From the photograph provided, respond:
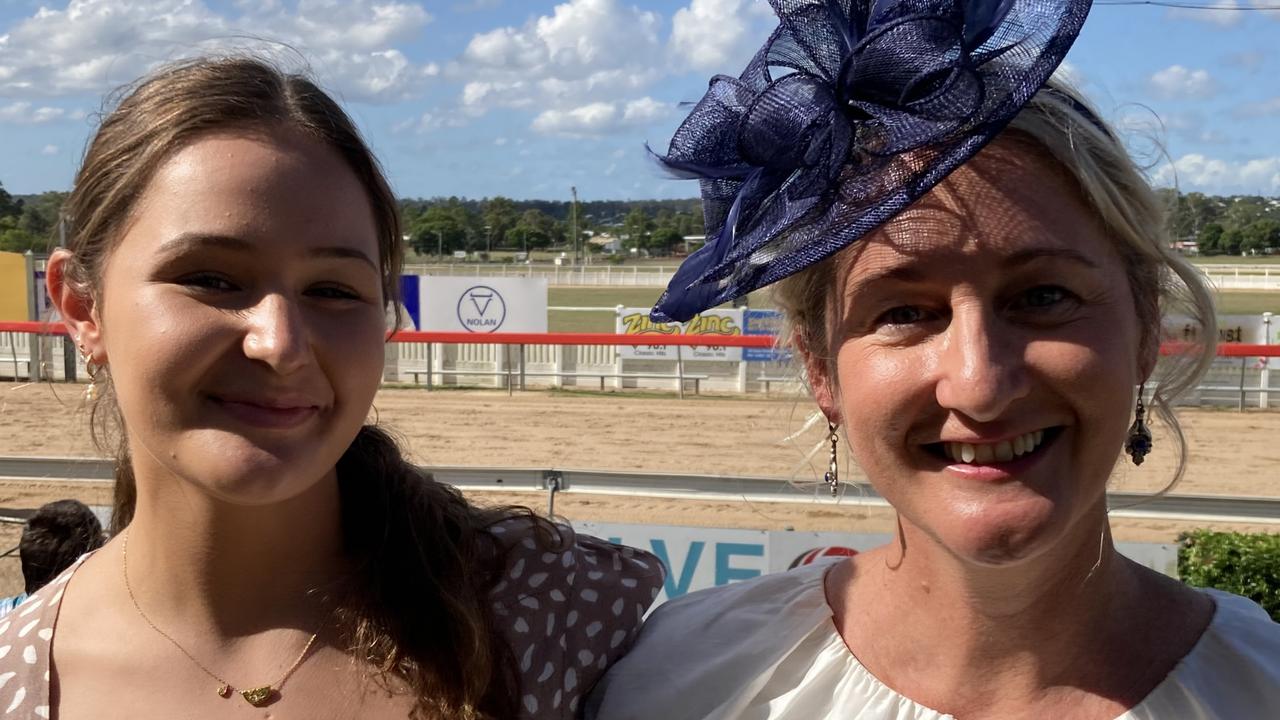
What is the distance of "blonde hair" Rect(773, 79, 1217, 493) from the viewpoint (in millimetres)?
1423

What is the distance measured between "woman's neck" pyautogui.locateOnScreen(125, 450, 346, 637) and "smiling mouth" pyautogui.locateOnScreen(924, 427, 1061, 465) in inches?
37.6

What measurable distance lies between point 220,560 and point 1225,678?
4.66ft

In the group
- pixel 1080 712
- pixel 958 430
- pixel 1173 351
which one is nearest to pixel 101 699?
pixel 958 430

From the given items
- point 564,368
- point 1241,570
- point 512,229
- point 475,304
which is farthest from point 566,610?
point 512,229

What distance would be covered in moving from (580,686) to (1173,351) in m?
1.07

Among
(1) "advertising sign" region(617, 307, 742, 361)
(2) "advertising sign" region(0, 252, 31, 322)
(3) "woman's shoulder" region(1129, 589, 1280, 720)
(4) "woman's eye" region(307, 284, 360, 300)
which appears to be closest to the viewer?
(3) "woman's shoulder" region(1129, 589, 1280, 720)

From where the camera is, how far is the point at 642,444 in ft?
35.7

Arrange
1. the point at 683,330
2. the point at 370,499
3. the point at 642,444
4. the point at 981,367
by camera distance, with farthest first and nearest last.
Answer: the point at 683,330 < the point at 642,444 < the point at 370,499 < the point at 981,367

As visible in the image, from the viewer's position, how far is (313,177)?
1.56 m

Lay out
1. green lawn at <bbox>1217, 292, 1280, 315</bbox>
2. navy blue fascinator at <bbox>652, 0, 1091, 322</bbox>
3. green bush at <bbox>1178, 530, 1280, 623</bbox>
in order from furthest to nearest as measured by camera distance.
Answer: green lawn at <bbox>1217, 292, 1280, 315</bbox> < green bush at <bbox>1178, 530, 1280, 623</bbox> < navy blue fascinator at <bbox>652, 0, 1091, 322</bbox>

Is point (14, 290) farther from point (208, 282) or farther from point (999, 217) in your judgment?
point (999, 217)

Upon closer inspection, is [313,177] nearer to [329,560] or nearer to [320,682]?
[329,560]

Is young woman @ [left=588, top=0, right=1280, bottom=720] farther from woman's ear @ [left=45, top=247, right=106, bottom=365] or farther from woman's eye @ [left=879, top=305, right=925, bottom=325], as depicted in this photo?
woman's ear @ [left=45, top=247, right=106, bottom=365]

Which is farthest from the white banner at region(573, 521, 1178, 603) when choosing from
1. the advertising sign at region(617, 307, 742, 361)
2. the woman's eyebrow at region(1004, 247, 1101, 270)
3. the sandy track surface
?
the advertising sign at region(617, 307, 742, 361)
